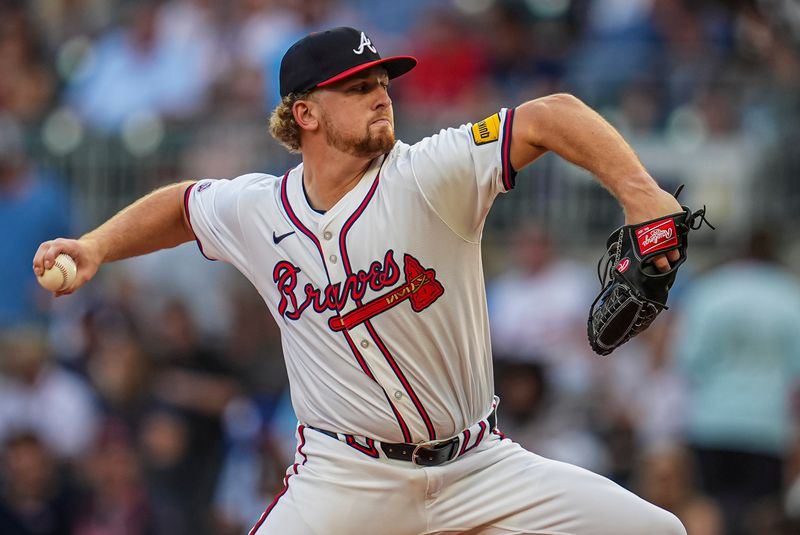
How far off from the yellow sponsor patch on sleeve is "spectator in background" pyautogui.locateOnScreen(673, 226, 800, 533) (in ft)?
13.4

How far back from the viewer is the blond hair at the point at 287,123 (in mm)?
5418

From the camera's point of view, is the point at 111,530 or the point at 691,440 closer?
the point at 691,440

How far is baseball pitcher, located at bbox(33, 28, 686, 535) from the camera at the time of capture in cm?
512

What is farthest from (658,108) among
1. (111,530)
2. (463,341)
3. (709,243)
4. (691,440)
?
(463,341)

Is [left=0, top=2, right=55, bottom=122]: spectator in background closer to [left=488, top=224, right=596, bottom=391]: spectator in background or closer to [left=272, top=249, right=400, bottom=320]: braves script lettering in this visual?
[left=488, top=224, right=596, bottom=391]: spectator in background

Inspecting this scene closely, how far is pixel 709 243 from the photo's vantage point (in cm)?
1031

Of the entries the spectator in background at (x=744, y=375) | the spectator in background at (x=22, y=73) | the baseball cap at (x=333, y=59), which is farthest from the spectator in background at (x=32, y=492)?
the baseball cap at (x=333, y=59)

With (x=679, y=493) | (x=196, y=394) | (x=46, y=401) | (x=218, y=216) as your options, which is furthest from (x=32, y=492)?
(x=218, y=216)

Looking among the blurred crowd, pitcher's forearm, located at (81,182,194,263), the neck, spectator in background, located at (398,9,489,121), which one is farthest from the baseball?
spectator in background, located at (398,9,489,121)

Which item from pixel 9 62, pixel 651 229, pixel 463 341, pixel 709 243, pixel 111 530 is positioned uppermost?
pixel 9 62

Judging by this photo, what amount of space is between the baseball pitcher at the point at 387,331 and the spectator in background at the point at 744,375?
364 centimetres

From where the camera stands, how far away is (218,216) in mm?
5578

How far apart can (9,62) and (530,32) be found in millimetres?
4808

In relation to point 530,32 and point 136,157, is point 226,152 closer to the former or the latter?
point 136,157
